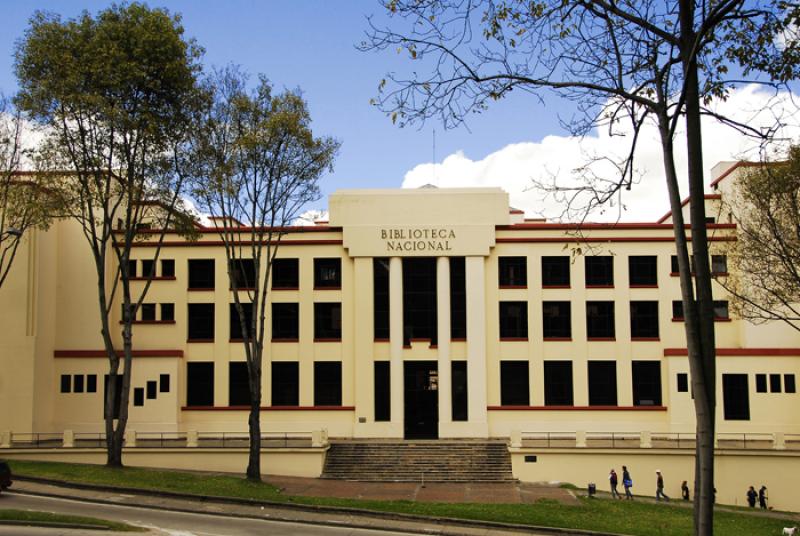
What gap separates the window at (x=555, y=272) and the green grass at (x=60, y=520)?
29.4 metres

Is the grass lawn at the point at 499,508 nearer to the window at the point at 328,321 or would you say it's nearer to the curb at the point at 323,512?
the curb at the point at 323,512

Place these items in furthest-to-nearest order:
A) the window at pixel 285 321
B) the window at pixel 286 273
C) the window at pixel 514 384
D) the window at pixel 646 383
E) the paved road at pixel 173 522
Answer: the window at pixel 286 273 < the window at pixel 285 321 < the window at pixel 514 384 < the window at pixel 646 383 < the paved road at pixel 173 522

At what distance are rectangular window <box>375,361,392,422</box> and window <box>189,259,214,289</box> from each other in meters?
10.7

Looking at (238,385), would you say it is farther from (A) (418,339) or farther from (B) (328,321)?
(A) (418,339)

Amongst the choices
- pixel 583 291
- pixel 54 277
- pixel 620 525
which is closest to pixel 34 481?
pixel 54 277

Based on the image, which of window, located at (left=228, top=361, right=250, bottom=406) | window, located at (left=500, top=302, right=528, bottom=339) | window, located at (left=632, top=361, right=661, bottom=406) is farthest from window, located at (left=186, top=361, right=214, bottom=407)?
window, located at (left=632, top=361, right=661, bottom=406)

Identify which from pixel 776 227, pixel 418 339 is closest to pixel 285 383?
pixel 418 339

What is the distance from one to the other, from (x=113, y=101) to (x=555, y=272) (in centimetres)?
2523

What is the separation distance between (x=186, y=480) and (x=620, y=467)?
20.5 metres

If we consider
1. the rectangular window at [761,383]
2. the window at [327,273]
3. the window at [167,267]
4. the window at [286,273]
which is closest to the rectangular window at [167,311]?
the window at [167,267]

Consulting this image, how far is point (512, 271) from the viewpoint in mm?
46750

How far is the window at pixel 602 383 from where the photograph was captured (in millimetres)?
45562

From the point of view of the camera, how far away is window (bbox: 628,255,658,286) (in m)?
46.4

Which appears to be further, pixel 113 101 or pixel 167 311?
pixel 167 311
